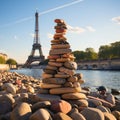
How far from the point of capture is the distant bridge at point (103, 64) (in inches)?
3720

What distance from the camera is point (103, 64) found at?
104 meters

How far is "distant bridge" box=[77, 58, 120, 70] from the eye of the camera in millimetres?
94500

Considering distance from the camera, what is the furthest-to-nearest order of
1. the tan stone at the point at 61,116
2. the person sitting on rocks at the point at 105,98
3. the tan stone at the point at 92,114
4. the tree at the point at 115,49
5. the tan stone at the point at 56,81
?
the tree at the point at 115,49 → the person sitting on rocks at the point at 105,98 → the tan stone at the point at 56,81 → the tan stone at the point at 92,114 → the tan stone at the point at 61,116

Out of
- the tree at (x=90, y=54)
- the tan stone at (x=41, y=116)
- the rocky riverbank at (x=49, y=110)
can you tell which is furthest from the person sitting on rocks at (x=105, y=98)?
the tree at (x=90, y=54)

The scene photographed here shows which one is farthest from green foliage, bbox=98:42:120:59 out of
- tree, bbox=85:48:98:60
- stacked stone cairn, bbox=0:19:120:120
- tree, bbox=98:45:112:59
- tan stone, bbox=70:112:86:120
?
tan stone, bbox=70:112:86:120

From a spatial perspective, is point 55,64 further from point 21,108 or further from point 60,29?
point 21,108

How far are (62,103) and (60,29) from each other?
287cm

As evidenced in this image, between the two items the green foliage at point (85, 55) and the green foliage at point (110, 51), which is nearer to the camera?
the green foliage at point (110, 51)

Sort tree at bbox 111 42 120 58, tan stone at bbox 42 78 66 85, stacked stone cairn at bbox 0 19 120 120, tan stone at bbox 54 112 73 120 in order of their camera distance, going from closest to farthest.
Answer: tan stone at bbox 54 112 73 120 < stacked stone cairn at bbox 0 19 120 120 < tan stone at bbox 42 78 66 85 < tree at bbox 111 42 120 58

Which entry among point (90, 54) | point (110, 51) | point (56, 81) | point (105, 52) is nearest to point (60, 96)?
point (56, 81)

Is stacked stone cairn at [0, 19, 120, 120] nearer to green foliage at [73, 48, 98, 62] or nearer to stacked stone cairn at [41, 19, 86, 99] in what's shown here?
stacked stone cairn at [41, 19, 86, 99]

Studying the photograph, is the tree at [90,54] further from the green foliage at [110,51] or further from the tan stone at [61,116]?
the tan stone at [61,116]

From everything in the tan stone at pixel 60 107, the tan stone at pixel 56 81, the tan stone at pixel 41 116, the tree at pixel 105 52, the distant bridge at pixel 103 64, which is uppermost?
the tree at pixel 105 52

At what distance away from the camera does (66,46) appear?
9.61m
